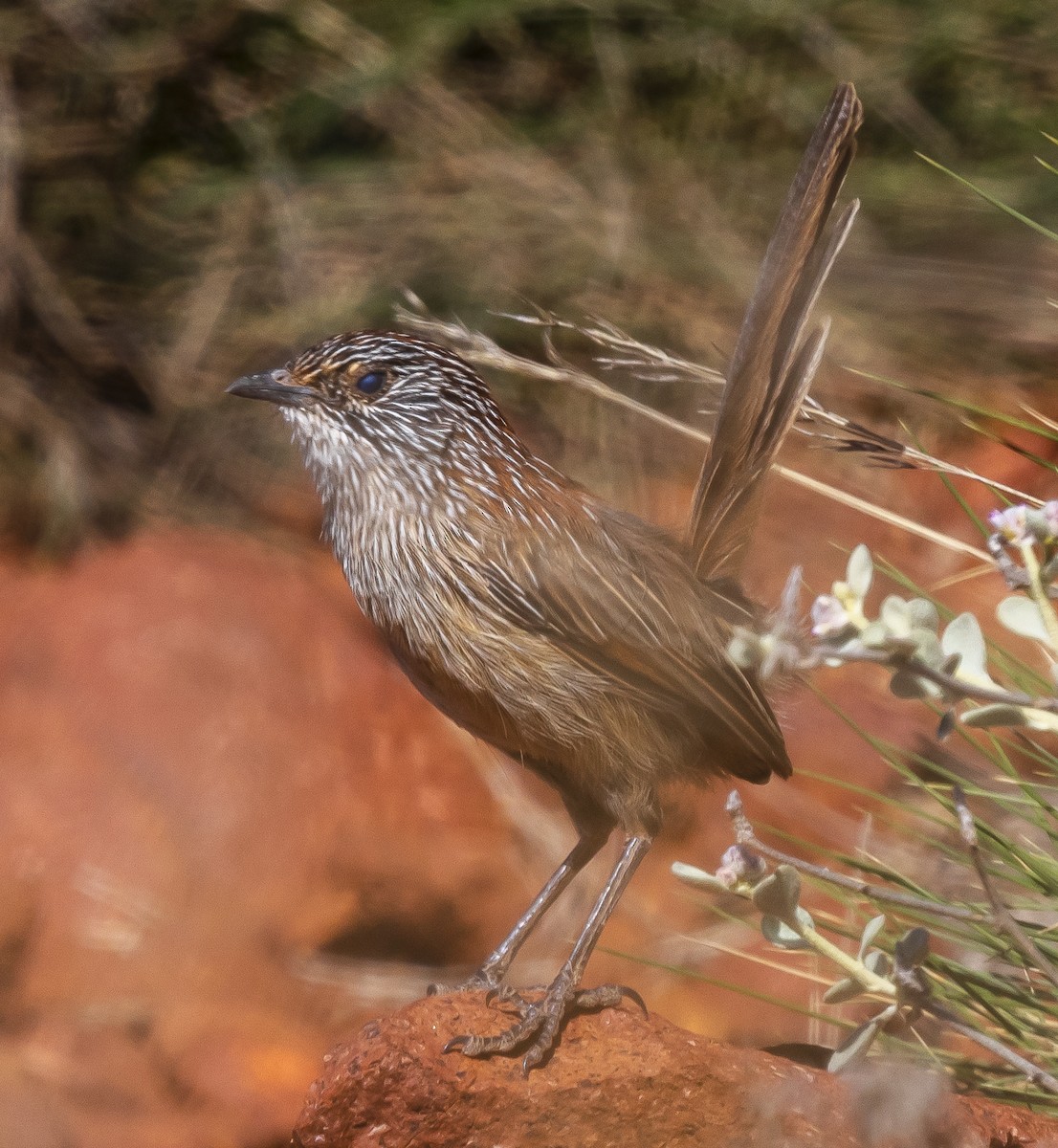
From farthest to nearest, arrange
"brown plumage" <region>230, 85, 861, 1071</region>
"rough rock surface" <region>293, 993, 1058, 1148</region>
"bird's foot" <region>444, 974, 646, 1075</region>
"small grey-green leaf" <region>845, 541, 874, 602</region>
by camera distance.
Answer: "brown plumage" <region>230, 85, 861, 1071</region>, "bird's foot" <region>444, 974, 646, 1075</region>, "rough rock surface" <region>293, 993, 1058, 1148</region>, "small grey-green leaf" <region>845, 541, 874, 602</region>

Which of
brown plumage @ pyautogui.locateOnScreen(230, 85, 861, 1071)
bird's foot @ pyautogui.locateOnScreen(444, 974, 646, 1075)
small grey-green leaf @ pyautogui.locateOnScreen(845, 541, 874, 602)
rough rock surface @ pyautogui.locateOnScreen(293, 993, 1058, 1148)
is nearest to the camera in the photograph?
small grey-green leaf @ pyautogui.locateOnScreen(845, 541, 874, 602)

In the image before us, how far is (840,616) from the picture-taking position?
2002 mm

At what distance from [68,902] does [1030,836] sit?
3.14m

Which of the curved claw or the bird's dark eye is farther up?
the bird's dark eye

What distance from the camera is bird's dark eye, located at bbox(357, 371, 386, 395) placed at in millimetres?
3945

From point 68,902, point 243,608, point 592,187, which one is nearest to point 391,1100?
point 68,902

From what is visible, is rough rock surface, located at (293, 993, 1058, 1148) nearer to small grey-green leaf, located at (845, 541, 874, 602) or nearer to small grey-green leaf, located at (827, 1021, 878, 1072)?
small grey-green leaf, located at (827, 1021, 878, 1072)

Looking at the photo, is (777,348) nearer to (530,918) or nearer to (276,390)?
(276,390)

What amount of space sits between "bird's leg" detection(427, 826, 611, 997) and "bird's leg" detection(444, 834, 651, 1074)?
0.77 feet

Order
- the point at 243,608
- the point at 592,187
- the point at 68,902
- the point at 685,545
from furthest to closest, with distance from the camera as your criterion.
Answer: the point at 592,187 → the point at 243,608 → the point at 68,902 → the point at 685,545

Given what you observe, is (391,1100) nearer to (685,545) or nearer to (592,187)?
(685,545)

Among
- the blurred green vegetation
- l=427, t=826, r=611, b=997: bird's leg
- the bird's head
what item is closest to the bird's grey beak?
the bird's head

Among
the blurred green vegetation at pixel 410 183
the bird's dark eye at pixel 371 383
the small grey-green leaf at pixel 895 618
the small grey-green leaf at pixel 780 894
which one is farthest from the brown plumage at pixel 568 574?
the blurred green vegetation at pixel 410 183

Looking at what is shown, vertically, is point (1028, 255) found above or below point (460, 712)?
above
